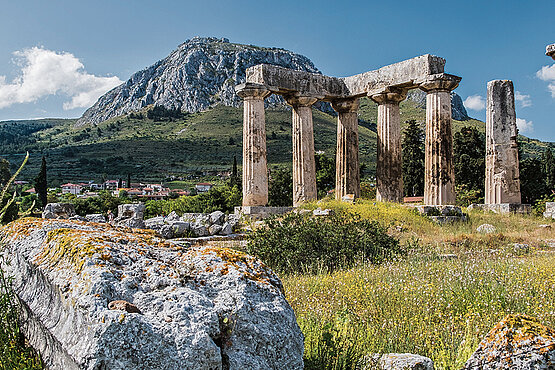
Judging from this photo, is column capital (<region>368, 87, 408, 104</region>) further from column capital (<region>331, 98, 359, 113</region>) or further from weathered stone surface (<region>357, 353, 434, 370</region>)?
weathered stone surface (<region>357, 353, 434, 370</region>)

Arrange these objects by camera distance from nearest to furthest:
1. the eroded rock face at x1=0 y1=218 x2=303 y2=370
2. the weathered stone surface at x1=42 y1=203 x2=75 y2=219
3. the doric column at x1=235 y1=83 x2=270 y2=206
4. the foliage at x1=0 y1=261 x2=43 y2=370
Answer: the eroded rock face at x1=0 y1=218 x2=303 y2=370 → the foliage at x1=0 y1=261 x2=43 y2=370 → the weathered stone surface at x1=42 y1=203 x2=75 y2=219 → the doric column at x1=235 y1=83 x2=270 y2=206

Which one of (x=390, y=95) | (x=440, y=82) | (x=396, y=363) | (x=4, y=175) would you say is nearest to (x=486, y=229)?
(x=440, y=82)

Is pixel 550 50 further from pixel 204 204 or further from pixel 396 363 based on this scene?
pixel 204 204

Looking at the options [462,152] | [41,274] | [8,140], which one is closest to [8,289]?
[41,274]

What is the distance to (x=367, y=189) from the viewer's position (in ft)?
85.0

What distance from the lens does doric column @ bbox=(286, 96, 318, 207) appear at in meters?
21.2

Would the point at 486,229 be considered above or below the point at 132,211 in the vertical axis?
below

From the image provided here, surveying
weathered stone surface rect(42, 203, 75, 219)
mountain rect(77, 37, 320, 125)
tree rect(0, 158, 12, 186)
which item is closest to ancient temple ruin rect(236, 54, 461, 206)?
weathered stone surface rect(42, 203, 75, 219)

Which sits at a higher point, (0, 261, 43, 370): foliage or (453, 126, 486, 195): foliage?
(453, 126, 486, 195): foliage

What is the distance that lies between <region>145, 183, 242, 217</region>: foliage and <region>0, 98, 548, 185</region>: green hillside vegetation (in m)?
47.0

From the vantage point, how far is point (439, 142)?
18781 mm

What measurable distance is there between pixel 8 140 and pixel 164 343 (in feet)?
599

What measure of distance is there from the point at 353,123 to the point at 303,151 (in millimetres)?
3226

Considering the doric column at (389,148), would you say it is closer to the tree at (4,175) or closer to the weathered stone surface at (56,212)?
the weathered stone surface at (56,212)
